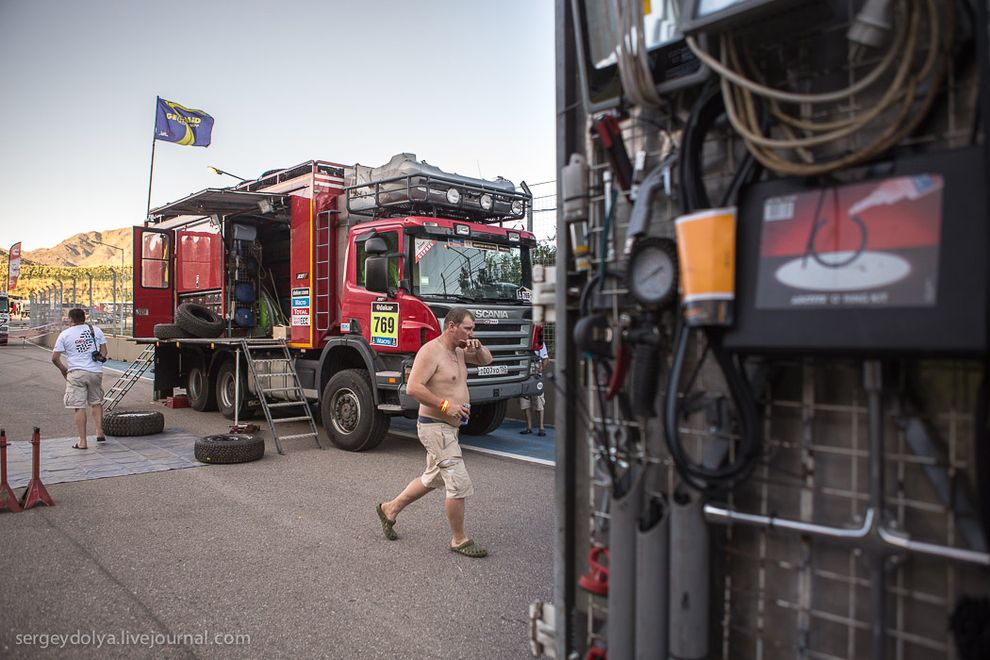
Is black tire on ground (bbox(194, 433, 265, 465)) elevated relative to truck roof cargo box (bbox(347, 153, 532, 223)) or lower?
lower

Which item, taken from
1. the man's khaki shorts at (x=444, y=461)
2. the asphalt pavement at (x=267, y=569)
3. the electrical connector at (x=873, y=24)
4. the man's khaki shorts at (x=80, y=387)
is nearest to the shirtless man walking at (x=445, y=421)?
the man's khaki shorts at (x=444, y=461)

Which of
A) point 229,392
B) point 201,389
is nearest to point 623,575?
point 229,392

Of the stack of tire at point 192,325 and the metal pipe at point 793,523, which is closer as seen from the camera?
the metal pipe at point 793,523

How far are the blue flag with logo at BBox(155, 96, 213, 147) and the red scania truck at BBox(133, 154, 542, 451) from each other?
5608 millimetres

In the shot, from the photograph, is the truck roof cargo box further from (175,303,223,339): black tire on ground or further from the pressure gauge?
the pressure gauge

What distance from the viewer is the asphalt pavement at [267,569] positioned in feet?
12.1

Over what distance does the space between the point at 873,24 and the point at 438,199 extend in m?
7.82

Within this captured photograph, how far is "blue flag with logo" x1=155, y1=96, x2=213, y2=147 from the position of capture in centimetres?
1647

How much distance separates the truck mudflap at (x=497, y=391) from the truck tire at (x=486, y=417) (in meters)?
0.78

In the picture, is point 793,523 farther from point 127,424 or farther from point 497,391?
point 127,424

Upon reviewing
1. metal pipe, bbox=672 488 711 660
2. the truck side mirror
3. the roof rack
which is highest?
the roof rack

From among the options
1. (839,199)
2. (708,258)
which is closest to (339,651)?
(708,258)

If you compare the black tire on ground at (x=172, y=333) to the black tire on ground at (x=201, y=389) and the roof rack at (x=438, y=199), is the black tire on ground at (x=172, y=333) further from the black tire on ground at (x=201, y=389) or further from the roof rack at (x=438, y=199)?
the roof rack at (x=438, y=199)

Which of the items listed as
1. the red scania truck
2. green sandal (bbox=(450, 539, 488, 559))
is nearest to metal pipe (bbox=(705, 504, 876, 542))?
green sandal (bbox=(450, 539, 488, 559))
